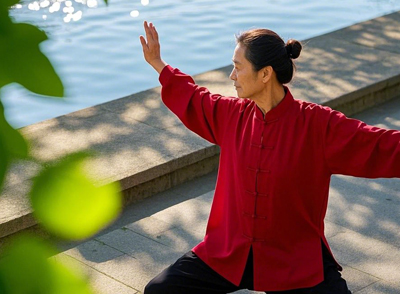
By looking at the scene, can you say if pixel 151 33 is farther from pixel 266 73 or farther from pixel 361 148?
pixel 361 148

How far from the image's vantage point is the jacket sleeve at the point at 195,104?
3055 millimetres

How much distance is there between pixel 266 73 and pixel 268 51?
0.26 feet

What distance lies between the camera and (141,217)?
4582 mm

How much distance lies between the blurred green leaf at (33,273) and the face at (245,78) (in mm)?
2366

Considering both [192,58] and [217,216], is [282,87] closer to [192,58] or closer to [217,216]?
[217,216]

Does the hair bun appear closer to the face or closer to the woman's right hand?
the face

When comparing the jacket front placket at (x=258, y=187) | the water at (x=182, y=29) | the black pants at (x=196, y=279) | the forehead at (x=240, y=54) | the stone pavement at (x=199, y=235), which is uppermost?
the forehead at (x=240, y=54)

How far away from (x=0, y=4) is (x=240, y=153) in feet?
7.92

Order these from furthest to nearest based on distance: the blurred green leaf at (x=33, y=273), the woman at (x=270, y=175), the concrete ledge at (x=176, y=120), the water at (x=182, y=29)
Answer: the water at (x=182, y=29)
the concrete ledge at (x=176, y=120)
the woman at (x=270, y=175)
the blurred green leaf at (x=33, y=273)

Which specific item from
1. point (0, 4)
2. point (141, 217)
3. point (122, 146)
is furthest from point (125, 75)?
point (0, 4)

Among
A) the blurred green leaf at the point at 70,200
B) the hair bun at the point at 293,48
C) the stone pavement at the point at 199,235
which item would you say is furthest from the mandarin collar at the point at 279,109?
the blurred green leaf at the point at 70,200

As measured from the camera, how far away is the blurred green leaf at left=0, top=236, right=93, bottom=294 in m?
0.53

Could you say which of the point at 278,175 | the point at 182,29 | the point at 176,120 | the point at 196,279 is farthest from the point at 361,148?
the point at 182,29

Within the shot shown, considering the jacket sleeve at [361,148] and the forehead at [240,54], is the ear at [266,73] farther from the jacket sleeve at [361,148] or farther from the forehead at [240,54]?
the jacket sleeve at [361,148]
